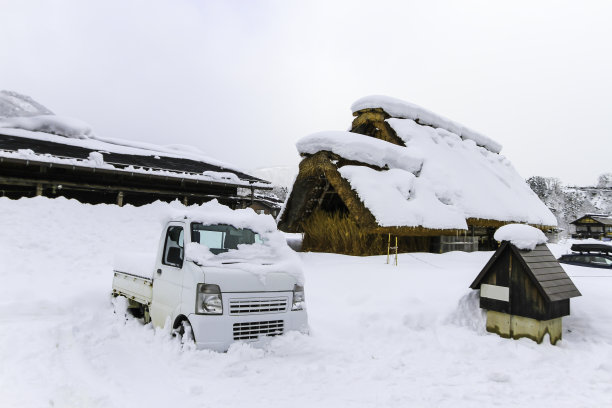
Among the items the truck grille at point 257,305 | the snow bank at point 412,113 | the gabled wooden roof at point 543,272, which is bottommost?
the truck grille at point 257,305

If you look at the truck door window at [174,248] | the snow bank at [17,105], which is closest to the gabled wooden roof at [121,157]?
the snow bank at [17,105]

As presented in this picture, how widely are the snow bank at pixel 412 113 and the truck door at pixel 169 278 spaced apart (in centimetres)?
1364

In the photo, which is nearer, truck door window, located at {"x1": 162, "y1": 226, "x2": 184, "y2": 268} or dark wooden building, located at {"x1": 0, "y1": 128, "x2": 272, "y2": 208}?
truck door window, located at {"x1": 162, "y1": 226, "x2": 184, "y2": 268}

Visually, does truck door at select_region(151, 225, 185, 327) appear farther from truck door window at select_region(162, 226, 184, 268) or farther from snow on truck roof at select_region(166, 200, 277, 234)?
snow on truck roof at select_region(166, 200, 277, 234)

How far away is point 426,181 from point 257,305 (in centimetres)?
1027

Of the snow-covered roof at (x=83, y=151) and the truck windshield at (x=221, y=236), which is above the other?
the snow-covered roof at (x=83, y=151)

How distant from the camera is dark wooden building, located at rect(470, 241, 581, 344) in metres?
5.48

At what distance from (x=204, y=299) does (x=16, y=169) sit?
16.3m

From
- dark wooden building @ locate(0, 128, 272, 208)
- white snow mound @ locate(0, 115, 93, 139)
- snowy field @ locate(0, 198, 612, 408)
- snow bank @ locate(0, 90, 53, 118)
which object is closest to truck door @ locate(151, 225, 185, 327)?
snowy field @ locate(0, 198, 612, 408)

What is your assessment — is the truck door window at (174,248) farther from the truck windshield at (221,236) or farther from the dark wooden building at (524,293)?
the dark wooden building at (524,293)

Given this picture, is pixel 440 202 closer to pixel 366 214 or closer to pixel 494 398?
pixel 366 214

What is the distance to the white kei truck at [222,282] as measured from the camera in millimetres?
4680

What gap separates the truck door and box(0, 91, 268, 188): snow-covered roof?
41.3 ft

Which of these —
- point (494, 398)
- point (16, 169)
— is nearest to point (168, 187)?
point (16, 169)
